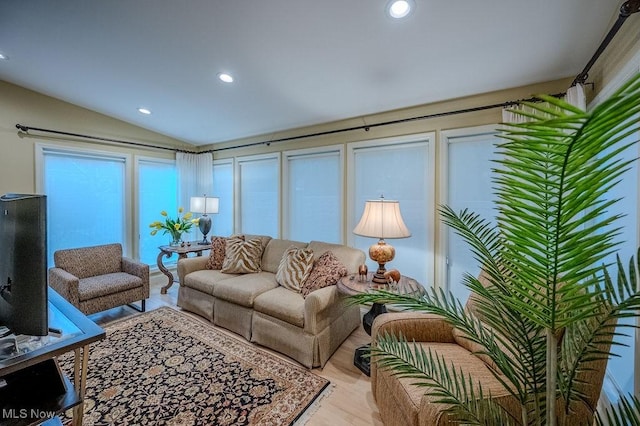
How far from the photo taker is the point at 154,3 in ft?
6.42

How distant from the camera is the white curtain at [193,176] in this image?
194 inches

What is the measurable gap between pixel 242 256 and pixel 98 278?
1734 mm

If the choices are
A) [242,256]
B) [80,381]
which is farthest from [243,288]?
[80,381]

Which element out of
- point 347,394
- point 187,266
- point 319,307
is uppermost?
point 187,266

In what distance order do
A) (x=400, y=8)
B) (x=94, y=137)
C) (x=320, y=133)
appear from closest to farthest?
(x=400, y=8)
(x=320, y=133)
(x=94, y=137)

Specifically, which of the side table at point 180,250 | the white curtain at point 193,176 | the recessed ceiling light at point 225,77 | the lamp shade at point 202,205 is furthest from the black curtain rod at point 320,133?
the side table at point 180,250

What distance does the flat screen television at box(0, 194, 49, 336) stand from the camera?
1.13m

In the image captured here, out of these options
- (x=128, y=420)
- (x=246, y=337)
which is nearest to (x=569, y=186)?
(x=128, y=420)

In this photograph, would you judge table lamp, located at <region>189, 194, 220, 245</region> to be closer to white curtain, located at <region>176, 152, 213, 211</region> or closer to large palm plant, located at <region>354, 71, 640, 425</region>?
white curtain, located at <region>176, 152, 213, 211</region>

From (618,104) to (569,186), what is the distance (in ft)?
0.58

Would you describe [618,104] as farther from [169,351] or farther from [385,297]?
[169,351]

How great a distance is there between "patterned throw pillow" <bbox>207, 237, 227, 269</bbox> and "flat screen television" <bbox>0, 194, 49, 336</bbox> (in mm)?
2187

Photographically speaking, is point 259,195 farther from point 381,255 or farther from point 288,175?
point 381,255

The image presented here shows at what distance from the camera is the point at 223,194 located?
4996 mm
